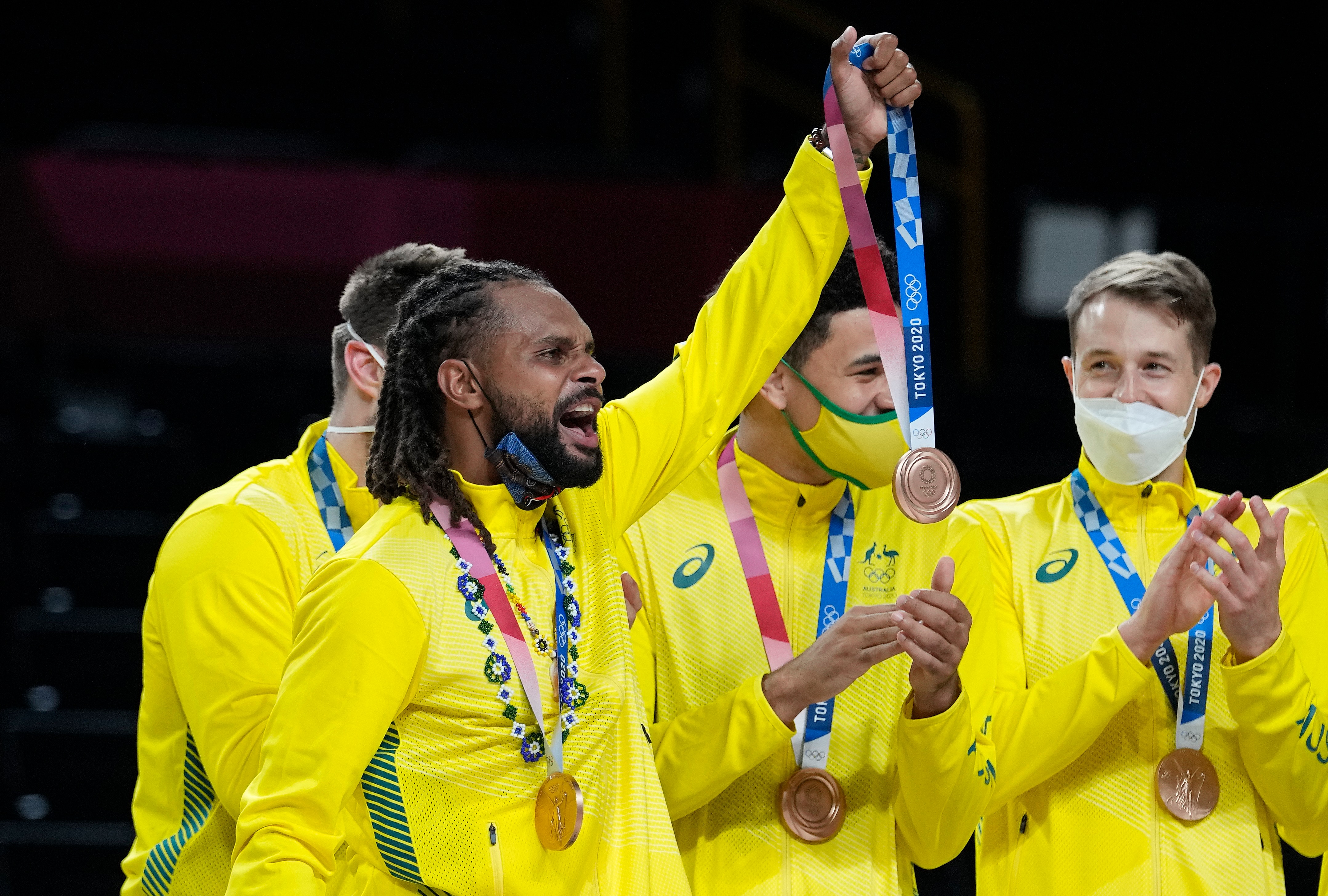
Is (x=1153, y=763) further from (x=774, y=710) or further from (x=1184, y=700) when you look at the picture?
(x=774, y=710)

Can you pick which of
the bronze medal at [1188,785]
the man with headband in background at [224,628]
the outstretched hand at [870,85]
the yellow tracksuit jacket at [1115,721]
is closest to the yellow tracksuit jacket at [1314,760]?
the yellow tracksuit jacket at [1115,721]

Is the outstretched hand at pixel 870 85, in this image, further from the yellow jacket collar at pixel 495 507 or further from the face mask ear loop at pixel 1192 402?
the face mask ear loop at pixel 1192 402

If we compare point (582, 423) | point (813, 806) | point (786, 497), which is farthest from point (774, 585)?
point (582, 423)

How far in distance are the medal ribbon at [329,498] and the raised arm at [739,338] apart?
A: 731 millimetres

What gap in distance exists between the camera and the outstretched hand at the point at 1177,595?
271cm

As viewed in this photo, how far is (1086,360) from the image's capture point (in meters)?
3.15

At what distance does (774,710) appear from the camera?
2646 mm

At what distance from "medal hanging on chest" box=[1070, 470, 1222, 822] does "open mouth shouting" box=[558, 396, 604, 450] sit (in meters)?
1.09

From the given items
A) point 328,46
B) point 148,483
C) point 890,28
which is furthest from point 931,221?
point 148,483

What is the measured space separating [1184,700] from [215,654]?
1.79m

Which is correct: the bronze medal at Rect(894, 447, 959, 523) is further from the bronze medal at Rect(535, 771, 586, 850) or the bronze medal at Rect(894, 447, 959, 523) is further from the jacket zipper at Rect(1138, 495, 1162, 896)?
the bronze medal at Rect(535, 771, 586, 850)

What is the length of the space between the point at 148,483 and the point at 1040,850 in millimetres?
4649

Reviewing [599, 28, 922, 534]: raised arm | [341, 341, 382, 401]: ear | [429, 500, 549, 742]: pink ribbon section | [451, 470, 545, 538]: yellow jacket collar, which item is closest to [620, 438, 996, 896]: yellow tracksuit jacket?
[599, 28, 922, 534]: raised arm

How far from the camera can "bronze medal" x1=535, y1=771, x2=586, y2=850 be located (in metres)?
2.31
